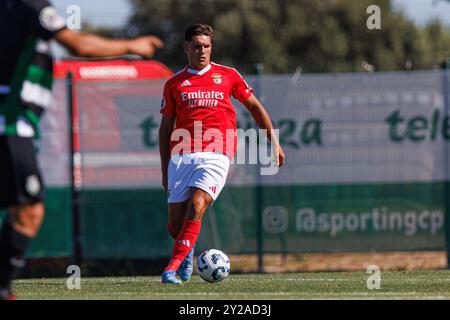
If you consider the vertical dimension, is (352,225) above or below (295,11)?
below

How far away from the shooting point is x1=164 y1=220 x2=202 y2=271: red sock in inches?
397

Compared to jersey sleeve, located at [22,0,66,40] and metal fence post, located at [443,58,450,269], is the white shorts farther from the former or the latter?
metal fence post, located at [443,58,450,269]

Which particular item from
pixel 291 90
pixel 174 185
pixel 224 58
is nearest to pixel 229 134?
pixel 174 185

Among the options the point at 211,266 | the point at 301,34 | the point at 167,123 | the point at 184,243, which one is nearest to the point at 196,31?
the point at 167,123

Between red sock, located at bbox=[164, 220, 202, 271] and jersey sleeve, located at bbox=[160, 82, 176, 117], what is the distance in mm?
1144

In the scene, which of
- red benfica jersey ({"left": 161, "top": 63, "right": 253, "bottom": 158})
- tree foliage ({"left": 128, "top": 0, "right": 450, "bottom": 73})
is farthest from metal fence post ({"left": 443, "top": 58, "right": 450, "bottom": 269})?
tree foliage ({"left": 128, "top": 0, "right": 450, "bottom": 73})

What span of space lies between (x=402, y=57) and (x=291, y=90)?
35213 millimetres

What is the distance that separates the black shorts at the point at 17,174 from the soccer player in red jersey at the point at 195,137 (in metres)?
2.73

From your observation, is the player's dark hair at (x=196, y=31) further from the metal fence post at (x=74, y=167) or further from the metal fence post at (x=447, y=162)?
the metal fence post at (x=447, y=162)

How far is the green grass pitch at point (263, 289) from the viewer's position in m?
8.95

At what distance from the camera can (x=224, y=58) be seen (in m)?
50.1

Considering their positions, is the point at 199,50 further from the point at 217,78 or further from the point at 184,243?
the point at 184,243

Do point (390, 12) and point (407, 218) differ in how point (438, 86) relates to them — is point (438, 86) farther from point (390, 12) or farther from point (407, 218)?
point (390, 12)
